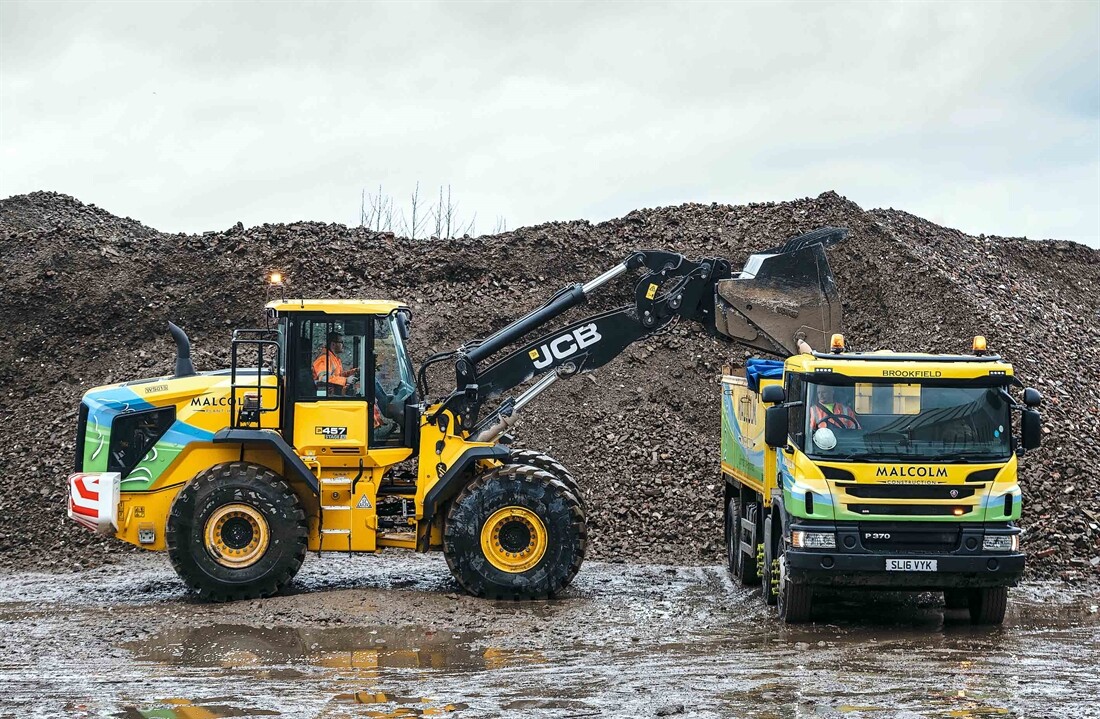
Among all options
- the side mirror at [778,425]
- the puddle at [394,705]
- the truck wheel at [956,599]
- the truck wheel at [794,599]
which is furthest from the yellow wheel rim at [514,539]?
the puddle at [394,705]

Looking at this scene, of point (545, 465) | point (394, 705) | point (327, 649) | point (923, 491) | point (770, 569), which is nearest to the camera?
point (394, 705)

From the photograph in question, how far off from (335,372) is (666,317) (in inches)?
146

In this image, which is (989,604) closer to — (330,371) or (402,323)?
(402,323)

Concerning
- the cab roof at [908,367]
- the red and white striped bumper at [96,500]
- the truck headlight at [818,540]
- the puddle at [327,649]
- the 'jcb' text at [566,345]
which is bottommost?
the puddle at [327,649]

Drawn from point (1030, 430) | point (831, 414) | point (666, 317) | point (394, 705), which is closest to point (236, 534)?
point (394, 705)

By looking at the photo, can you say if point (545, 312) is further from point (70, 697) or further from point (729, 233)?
point (729, 233)

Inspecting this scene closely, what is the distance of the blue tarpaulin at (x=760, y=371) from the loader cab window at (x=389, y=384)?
375cm

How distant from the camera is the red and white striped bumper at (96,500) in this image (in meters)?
14.0

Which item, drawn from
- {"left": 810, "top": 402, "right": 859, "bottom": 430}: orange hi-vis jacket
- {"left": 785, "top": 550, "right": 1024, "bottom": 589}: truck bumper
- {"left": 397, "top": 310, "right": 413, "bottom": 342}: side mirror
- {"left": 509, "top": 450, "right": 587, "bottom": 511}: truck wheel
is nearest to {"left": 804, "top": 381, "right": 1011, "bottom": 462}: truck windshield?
{"left": 810, "top": 402, "right": 859, "bottom": 430}: orange hi-vis jacket

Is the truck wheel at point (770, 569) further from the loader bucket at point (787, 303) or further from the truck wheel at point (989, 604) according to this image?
the loader bucket at point (787, 303)

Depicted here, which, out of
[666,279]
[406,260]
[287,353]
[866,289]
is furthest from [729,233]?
[287,353]

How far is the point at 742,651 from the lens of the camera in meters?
11.5

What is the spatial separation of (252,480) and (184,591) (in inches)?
84.8

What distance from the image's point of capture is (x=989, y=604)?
501 inches
